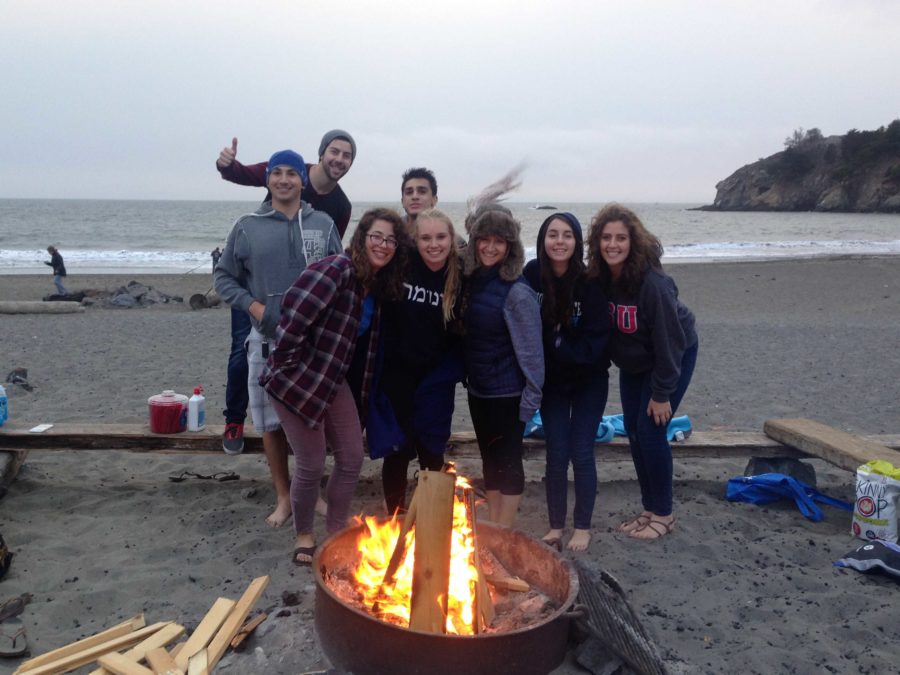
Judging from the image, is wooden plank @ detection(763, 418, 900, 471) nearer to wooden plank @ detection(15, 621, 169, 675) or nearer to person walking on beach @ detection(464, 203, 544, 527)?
person walking on beach @ detection(464, 203, 544, 527)

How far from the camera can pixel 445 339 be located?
378 centimetres

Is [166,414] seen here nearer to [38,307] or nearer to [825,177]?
[38,307]

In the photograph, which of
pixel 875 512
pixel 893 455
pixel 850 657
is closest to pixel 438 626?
pixel 850 657

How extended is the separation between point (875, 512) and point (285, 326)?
3.36 metres

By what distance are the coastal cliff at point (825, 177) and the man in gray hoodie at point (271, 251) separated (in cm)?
7351

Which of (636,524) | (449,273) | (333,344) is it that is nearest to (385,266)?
(449,273)

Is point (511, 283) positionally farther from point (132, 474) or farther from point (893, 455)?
point (132, 474)

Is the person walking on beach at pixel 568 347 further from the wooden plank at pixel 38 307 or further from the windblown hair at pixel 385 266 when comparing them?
the wooden plank at pixel 38 307

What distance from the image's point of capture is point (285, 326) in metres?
3.44

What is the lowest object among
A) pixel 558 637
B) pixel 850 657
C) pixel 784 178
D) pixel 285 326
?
pixel 850 657

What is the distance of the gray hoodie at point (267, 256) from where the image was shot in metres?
3.97

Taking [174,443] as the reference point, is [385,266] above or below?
above

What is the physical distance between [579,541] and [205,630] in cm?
206

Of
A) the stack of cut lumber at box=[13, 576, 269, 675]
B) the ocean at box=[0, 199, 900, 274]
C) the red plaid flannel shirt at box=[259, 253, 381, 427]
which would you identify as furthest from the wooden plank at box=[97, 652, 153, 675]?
the ocean at box=[0, 199, 900, 274]
